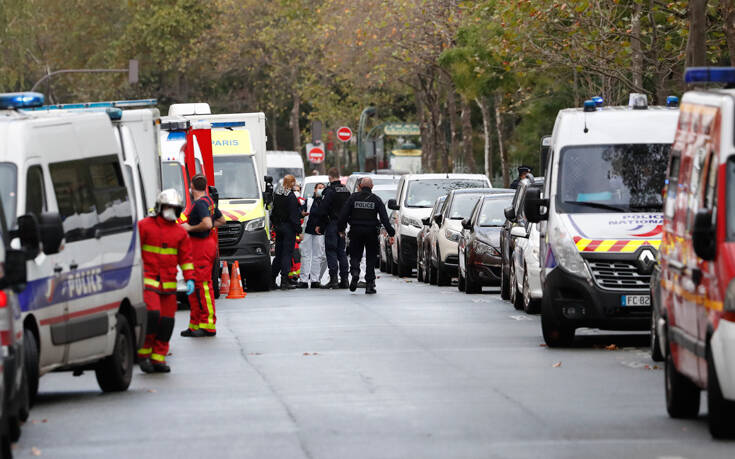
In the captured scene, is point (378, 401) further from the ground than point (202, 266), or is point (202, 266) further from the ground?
point (202, 266)

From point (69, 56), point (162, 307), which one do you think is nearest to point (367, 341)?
point (162, 307)

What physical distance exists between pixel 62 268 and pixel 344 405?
220 centimetres

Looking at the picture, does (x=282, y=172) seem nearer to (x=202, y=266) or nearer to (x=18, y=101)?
(x=202, y=266)

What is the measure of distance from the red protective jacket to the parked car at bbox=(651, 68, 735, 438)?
4.60 metres

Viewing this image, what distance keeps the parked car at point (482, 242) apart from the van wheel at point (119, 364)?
483 inches

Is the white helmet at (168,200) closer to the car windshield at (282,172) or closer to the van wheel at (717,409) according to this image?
the van wheel at (717,409)

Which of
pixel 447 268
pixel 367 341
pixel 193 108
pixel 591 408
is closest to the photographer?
pixel 591 408

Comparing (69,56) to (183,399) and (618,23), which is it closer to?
(618,23)

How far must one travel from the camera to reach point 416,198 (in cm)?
3278

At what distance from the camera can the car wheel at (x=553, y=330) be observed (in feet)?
53.0

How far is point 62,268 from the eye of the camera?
1191cm

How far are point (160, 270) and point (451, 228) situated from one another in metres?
13.9

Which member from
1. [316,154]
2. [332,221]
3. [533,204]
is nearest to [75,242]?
[533,204]

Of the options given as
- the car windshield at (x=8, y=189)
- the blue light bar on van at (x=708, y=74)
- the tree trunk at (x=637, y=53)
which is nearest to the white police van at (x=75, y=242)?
the car windshield at (x=8, y=189)
